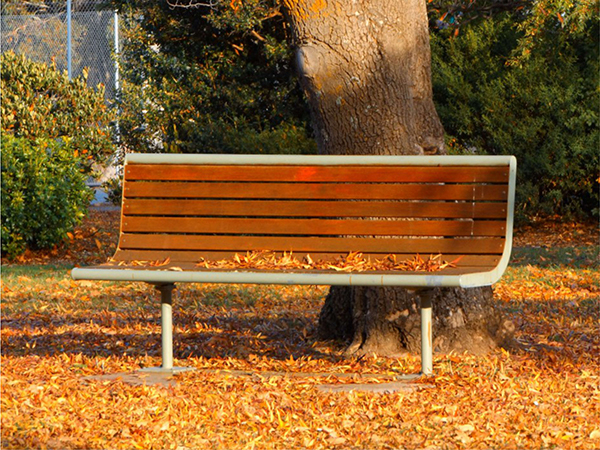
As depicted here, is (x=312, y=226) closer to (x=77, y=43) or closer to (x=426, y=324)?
(x=426, y=324)

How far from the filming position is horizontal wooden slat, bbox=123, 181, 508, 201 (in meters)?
4.79

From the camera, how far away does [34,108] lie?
13594 millimetres

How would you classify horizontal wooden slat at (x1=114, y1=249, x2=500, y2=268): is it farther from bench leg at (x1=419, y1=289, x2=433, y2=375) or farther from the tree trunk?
the tree trunk

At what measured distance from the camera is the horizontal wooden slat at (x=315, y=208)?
4.79m

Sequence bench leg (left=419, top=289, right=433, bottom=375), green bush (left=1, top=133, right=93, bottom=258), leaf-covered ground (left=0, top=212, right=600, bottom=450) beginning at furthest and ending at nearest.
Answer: green bush (left=1, top=133, right=93, bottom=258) < bench leg (left=419, top=289, right=433, bottom=375) < leaf-covered ground (left=0, top=212, right=600, bottom=450)

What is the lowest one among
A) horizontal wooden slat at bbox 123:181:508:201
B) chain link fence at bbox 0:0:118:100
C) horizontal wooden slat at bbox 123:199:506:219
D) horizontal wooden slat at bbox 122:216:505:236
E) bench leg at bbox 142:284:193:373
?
bench leg at bbox 142:284:193:373

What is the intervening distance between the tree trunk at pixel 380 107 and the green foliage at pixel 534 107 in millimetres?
7406

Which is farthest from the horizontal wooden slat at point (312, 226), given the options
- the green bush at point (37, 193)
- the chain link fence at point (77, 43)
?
the chain link fence at point (77, 43)

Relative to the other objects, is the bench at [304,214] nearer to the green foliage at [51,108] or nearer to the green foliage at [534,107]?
the green foliage at [534,107]

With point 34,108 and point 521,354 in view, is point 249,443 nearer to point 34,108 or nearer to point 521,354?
point 521,354

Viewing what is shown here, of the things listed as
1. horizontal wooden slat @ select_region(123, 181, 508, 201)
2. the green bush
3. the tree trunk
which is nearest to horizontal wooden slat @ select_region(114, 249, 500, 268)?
horizontal wooden slat @ select_region(123, 181, 508, 201)

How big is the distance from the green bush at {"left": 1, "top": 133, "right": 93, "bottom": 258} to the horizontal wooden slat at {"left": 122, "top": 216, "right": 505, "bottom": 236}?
19.6 feet

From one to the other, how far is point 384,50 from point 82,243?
7.76 meters

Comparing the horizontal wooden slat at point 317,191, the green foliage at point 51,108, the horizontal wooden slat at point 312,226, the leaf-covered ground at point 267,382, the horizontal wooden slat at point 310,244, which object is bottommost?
the leaf-covered ground at point 267,382
